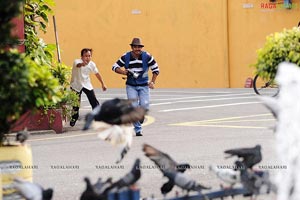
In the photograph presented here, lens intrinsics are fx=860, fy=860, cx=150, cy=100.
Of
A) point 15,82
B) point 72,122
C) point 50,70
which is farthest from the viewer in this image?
point 72,122

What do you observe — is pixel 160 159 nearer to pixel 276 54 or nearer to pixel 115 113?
pixel 115 113

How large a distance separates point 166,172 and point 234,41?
69.8 ft

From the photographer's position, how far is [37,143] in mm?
13664

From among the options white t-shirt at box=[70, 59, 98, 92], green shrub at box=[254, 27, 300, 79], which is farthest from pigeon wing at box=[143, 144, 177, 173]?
white t-shirt at box=[70, 59, 98, 92]

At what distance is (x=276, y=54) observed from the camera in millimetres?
6477

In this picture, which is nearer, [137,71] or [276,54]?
[276,54]

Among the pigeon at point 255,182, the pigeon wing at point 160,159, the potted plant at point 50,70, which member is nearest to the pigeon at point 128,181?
the pigeon wing at point 160,159

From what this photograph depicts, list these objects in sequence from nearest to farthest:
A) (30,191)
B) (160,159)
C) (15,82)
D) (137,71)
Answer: (15,82), (30,191), (160,159), (137,71)

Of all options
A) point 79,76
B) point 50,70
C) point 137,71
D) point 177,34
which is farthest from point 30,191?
point 177,34

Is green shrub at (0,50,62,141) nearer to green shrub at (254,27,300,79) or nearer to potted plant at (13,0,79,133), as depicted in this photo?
green shrub at (254,27,300,79)

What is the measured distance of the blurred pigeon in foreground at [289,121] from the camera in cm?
587

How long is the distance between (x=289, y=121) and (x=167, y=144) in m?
7.03

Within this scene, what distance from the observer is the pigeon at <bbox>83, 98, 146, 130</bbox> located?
609cm

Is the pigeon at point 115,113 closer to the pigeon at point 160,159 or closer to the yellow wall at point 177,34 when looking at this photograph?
the pigeon at point 160,159
